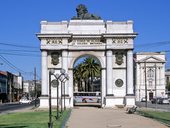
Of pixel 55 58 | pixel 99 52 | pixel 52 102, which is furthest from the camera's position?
pixel 99 52

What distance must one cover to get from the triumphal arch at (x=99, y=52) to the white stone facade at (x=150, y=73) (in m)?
88.4

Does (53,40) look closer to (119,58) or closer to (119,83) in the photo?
(119,58)

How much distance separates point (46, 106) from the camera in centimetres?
6006

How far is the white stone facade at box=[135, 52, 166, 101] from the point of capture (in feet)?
492

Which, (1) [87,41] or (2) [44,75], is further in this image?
(1) [87,41]

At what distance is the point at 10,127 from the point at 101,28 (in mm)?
33408

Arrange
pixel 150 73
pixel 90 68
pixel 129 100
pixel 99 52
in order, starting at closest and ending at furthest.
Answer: pixel 129 100 → pixel 99 52 → pixel 90 68 → pixel 150 73

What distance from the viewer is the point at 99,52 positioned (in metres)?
61.3

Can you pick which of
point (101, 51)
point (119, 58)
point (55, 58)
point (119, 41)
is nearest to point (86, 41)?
point (101, 51)

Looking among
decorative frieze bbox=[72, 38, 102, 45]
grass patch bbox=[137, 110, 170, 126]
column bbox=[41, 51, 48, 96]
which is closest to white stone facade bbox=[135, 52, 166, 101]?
decorative frieze bbox=[72, 38, 102, 45]

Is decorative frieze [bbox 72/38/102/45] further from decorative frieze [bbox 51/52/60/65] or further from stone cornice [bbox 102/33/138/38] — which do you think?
decorative frieze [bbox 51/52/60/65]


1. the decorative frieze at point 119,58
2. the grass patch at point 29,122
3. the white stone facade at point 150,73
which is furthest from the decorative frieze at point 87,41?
the white stone facade at point 150,73

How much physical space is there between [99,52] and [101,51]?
0.28 m

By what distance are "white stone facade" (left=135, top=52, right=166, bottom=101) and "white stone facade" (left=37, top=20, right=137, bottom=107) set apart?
8833 centimetres
